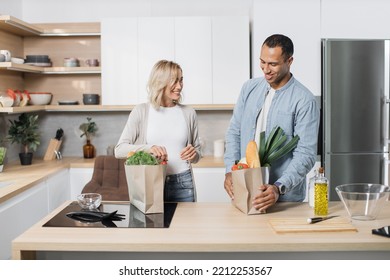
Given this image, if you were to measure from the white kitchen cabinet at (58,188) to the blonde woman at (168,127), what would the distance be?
1.05 m

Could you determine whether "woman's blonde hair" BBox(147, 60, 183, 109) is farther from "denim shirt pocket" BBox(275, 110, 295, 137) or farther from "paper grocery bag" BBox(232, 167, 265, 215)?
"paper grocery bag" BBox(232, 167, 265, 215)

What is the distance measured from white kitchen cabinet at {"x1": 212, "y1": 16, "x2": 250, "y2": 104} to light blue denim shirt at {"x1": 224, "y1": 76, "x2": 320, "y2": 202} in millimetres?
1320

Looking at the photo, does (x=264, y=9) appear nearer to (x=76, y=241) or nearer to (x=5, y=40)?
(x=5, y=40)

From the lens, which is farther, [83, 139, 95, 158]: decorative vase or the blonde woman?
[83, 139, 95, 158]: decorative vase

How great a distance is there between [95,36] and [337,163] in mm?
1718

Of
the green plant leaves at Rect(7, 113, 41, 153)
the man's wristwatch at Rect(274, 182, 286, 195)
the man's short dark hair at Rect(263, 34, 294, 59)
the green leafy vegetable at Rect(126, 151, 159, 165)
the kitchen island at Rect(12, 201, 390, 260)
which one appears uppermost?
the man's short dark hair at Rect(263, 34, 294, 59)

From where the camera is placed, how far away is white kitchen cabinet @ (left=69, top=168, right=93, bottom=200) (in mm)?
3350

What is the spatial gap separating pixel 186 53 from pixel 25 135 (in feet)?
3.57

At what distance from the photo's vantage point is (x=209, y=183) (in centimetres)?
331

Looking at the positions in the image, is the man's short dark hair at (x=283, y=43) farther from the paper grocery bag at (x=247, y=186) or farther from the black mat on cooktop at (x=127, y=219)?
the black mat on cooktop at (x=127, y=219)

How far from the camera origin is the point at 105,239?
57.4 inches

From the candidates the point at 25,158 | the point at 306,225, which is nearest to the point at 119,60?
the point at 25,158

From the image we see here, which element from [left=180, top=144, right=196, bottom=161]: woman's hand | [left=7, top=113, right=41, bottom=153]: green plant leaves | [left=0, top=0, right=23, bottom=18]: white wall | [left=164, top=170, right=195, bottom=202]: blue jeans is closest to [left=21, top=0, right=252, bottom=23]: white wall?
[left=0, top=0, right=23, bottom=18]: white wall

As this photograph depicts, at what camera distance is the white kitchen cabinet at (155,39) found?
134 inches
